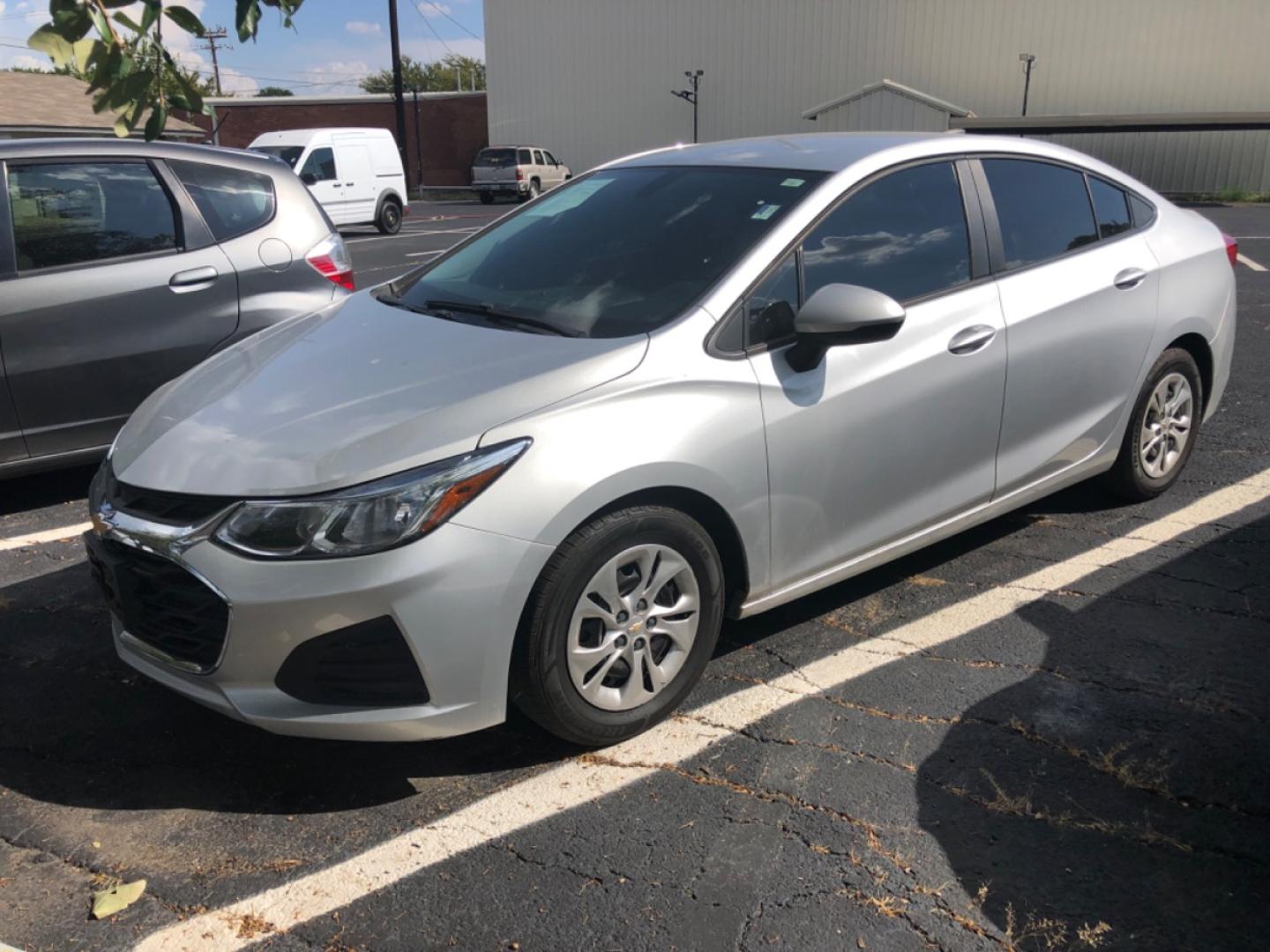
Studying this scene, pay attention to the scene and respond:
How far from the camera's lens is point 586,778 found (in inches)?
116

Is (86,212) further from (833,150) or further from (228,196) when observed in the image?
(833,150)

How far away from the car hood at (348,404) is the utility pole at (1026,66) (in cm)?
3769

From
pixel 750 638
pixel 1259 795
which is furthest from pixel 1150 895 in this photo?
pixel 750 638

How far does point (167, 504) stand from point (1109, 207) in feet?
12.3

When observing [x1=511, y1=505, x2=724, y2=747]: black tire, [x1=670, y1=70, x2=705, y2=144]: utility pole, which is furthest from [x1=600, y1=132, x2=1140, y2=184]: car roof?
[x1=670, y1=70, x2=705, y2=144]: utility pole

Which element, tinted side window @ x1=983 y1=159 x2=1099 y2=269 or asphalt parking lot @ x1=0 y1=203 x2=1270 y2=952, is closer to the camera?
asphalt parking lot @ x1=0 y1=203 x2=1270 y2=952

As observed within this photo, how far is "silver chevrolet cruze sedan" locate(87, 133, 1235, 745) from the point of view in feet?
8.64

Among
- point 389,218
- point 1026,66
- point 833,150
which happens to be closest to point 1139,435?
point 833,150

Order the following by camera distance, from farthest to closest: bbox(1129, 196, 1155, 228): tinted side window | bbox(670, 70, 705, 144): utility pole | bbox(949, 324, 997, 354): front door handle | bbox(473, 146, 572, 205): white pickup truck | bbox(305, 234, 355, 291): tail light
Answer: bbox(670, 70, 705, 144): utility pole → bbox(473, 146, 572, 205): white pickup truck → bbox(305, 234, 355, 291): tail light → bbox(1129, 196, 1155, 228): tinted side window → bbox(949, 324, 997, 354): front door handle

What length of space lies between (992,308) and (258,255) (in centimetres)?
363

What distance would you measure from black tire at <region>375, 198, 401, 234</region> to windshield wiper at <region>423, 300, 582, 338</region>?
1937 centimetres

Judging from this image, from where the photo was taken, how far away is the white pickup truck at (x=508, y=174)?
35781 millimetres

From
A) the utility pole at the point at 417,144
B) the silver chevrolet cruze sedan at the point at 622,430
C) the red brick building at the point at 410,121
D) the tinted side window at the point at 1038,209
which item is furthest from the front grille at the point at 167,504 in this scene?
the red brick building at the point at 410,121

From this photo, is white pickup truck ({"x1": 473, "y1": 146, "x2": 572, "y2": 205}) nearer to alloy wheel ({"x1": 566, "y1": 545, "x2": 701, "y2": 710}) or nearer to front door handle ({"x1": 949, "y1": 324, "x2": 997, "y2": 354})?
front door handle ({"x1": 949, "y1": 324, "x2": 997, "y2": 354})
